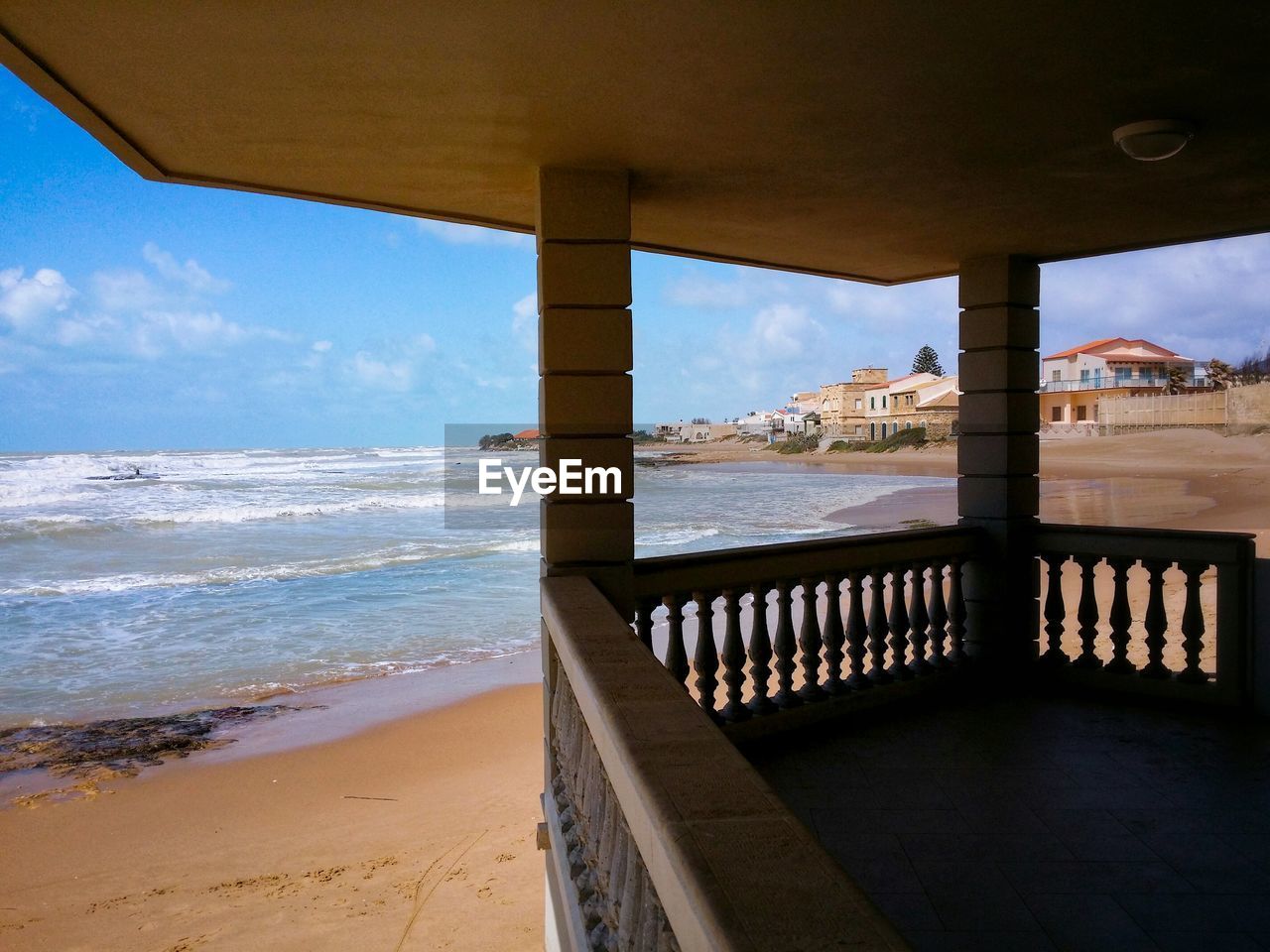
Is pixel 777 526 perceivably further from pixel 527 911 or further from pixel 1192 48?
pixel 1192 48

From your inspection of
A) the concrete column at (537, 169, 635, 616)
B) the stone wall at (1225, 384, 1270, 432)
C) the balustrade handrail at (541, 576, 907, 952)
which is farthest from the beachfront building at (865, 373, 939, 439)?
the balustrade handrail at (541, 576, 907, 952)

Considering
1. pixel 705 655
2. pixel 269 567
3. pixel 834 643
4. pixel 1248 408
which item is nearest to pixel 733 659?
pixel 705 655

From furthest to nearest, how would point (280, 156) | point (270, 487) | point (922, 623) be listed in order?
point (270, 487) → point (922, 623) → point (280, 156)

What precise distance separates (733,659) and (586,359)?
5.39 feet

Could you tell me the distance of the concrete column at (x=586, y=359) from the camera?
12.1 ft

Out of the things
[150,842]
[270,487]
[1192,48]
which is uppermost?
[1192,48]

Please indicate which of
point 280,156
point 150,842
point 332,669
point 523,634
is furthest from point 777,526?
point 280,156

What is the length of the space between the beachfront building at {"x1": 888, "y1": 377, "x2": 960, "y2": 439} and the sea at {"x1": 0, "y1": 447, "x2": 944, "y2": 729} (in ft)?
15.7

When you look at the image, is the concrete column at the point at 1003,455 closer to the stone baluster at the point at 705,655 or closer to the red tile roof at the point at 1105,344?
the stone baluster at the point at 705,655

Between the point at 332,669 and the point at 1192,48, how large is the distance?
458 inches

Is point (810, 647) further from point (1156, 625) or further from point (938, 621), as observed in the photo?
point (1156, 625)

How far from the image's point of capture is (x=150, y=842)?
23.2ft

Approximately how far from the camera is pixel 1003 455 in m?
5.38

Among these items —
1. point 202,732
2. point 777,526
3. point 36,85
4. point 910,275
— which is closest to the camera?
point 36,85
